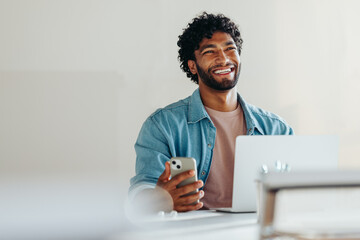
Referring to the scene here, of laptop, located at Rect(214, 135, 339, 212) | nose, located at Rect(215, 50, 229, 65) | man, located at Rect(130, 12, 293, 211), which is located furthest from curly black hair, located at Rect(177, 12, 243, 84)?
laptop, located at Rect(214, 135, 339, 212)

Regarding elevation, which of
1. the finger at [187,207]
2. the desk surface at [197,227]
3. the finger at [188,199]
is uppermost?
the finger at [188,199]

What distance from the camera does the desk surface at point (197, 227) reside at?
46.8 inches

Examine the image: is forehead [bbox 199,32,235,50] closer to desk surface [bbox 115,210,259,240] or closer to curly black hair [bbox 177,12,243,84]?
curly black hair [bbox 177,12,243,84]

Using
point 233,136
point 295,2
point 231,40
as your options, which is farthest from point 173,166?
point 295,2

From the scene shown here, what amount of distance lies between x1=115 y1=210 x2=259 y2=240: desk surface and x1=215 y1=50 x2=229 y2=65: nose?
2.90ft

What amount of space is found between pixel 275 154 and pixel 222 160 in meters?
0.69

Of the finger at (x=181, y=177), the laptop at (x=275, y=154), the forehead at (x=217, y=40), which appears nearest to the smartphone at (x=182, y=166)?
the finger at (x=181, y=177)

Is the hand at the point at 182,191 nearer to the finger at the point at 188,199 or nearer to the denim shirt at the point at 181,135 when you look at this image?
the finger at the point at 188,199

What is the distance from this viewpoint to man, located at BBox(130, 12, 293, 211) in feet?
6.91

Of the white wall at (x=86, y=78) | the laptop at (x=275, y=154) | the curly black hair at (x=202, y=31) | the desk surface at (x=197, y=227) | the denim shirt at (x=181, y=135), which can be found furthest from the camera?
the white wall at (x=86, y=78)

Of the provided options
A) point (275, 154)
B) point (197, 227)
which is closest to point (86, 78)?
point (275, 154)

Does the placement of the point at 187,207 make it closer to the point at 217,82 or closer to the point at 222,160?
the point at 222,160

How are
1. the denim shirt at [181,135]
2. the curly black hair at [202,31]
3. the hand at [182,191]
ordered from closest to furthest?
1. the hand at [182,191]
2. the denim shirt at [181,135]
3. the curly black hair at [202,31]

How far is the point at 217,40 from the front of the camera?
95.3 inches
